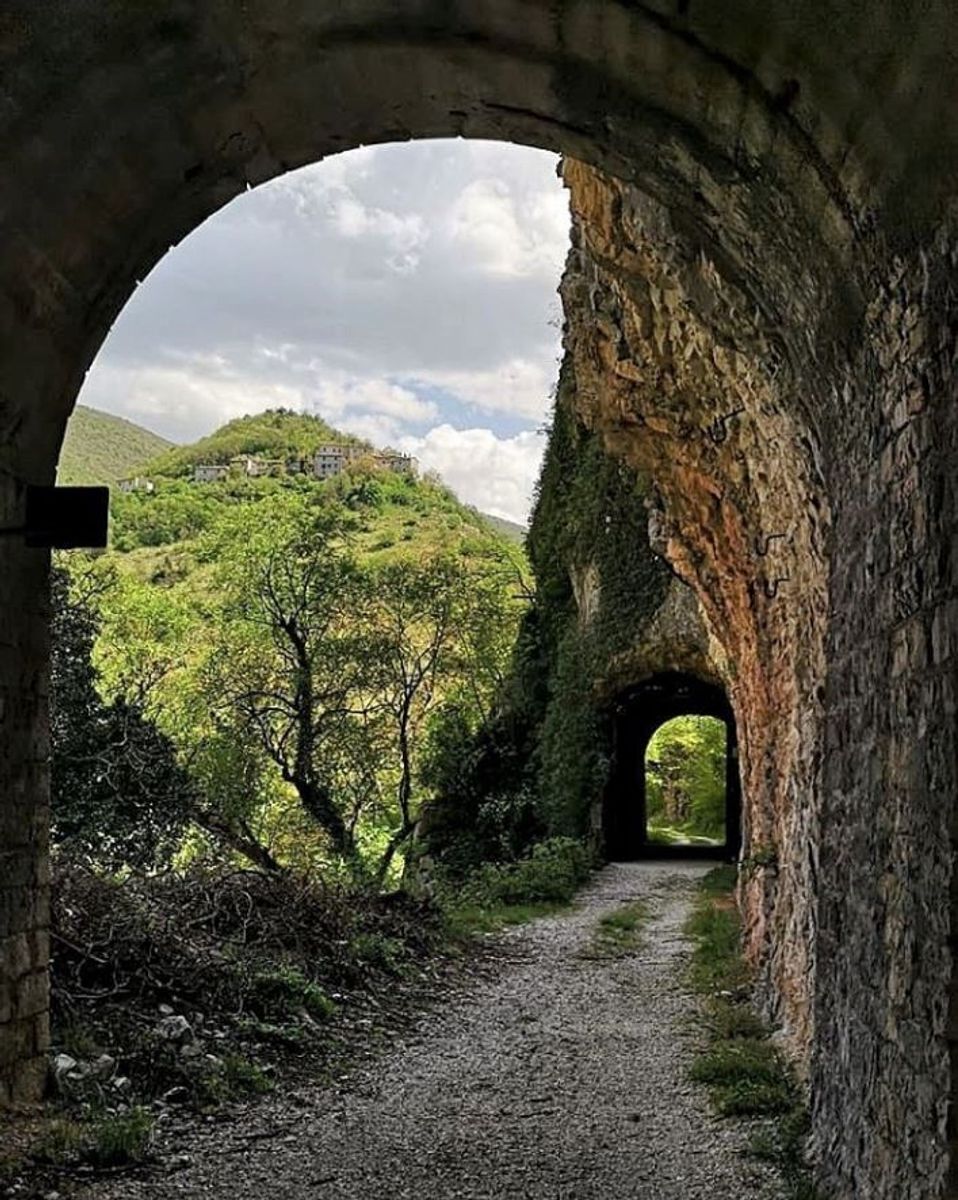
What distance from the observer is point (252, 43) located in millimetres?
4250

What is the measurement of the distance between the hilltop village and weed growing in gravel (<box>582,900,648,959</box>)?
24.4 m

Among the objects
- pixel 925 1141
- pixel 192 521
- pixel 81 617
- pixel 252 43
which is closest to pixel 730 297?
pixel 252 43

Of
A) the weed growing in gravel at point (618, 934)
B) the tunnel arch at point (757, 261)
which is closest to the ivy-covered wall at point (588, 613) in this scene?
the weed growing in gravel at point (618, 934)

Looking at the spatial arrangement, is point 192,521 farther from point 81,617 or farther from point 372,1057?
point 372,1057

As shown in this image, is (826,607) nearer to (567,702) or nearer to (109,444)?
(567,702)

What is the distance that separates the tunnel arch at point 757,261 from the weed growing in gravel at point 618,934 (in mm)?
4525

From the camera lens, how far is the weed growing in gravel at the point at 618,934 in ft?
37.1

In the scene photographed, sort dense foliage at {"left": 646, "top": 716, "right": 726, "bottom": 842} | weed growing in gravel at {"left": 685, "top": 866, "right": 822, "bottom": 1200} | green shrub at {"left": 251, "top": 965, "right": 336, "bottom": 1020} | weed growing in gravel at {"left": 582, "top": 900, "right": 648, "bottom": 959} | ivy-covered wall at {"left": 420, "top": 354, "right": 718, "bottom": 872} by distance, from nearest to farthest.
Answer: weed growing in gravel at {"left": 685, "top": 866, "right": 822, "bottom": 1200}
green shrub at {"left": 251, "top": 965, "right": 336, "bottom": 1020}
weed growing in gravel at {"left": 582, "top": 900, "right": 648, "bottom": 959}
ivy-covered wall at {"left": 420, "top": 354, "right": 718, "bottom": 872}
dense foliage at {"left": 646, "top": 716, "right": 726, "bottom": 842}

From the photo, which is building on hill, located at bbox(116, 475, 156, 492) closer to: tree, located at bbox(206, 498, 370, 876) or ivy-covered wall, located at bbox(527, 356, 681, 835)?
tree, located at bbox(206, 498, 370, 876)

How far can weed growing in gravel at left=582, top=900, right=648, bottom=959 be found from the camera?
37.1ft

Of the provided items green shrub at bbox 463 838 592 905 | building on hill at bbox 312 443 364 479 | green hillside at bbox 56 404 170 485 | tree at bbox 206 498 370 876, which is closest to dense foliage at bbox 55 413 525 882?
tree at bbox 206 498 370 876

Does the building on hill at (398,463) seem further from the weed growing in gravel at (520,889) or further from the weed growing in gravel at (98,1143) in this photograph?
the weed growing in gravel at (98,1143)

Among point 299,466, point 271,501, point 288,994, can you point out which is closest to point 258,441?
point 299,466

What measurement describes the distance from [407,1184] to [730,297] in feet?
14.1
